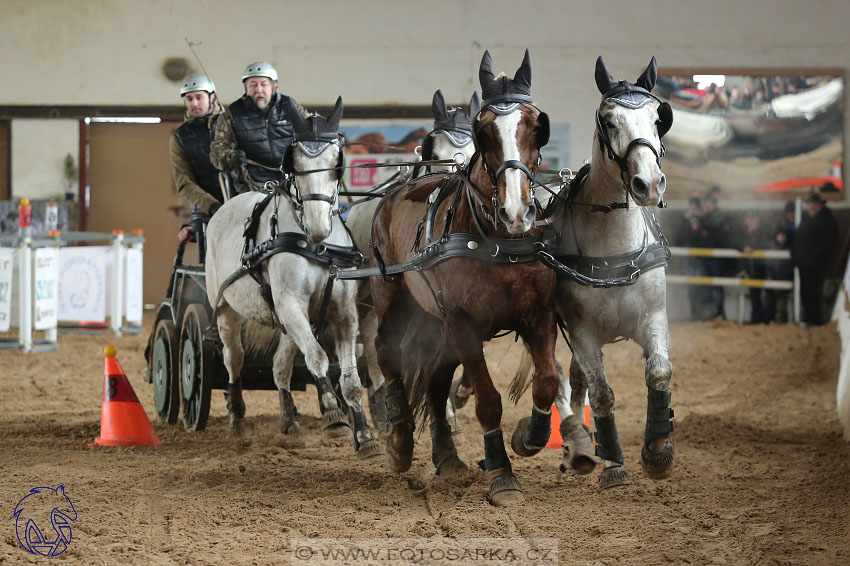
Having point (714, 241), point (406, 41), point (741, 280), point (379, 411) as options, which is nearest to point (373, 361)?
point (379, 411)

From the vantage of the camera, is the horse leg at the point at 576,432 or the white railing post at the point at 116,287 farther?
the white railing post at the point at 116,287

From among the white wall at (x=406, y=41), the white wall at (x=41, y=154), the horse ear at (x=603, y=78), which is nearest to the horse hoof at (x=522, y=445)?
the horse ear at (x=603, y=78)

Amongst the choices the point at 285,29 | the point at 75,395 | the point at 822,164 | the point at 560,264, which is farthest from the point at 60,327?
the point at 822,164

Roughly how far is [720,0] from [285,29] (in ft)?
20.7

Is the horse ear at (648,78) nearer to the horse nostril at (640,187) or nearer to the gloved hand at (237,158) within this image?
the horse nostril at (640,187)

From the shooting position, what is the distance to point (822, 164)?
1388cm

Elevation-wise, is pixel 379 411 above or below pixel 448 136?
below

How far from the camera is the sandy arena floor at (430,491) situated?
3744mm

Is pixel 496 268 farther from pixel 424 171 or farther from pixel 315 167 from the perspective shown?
pixel 424 171

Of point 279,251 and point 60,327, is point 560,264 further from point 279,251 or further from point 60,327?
point 60,327

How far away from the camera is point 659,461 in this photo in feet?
13.7

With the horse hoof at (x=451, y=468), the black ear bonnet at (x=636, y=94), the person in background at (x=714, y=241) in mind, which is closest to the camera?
the black ear bonnet at (x=636, y=94)

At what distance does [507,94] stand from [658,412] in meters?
1.49

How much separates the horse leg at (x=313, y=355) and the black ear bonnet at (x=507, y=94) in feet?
6.03
